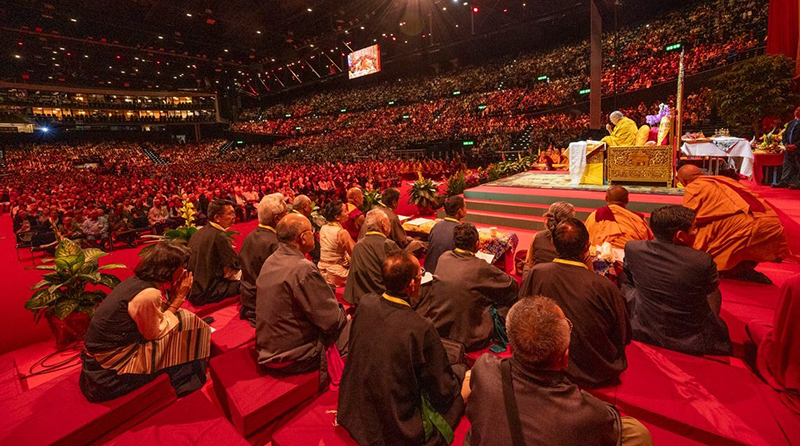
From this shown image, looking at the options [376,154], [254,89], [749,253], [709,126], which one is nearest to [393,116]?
[376,154]

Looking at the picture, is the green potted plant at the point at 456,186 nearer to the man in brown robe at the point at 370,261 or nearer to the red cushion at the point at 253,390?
the man in brown robe at the point at 370,261

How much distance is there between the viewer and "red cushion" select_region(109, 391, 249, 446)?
2.01m

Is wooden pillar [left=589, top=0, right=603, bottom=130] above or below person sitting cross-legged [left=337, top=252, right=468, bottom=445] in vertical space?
above

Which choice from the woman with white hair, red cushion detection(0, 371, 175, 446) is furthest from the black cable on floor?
the woman with white hair

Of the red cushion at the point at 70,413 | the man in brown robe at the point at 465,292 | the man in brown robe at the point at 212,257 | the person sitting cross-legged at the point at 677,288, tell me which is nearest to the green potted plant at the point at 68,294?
the man in brown robe at the point at 212,257

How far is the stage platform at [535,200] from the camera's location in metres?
5.79

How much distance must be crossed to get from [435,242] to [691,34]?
743 inches

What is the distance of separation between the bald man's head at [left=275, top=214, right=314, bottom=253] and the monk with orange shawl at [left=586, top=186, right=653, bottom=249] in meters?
2.90

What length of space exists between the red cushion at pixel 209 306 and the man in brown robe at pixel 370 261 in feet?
4.93

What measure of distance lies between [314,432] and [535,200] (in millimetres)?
5865

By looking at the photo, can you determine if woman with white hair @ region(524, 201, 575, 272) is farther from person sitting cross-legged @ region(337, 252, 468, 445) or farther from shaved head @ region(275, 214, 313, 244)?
shaved head @ region(275, 214, 313, 244)

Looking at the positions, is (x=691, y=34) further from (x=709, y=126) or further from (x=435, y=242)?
(x=435, y=242)

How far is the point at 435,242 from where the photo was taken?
373cm

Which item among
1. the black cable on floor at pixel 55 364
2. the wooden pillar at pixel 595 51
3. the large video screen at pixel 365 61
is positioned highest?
the large video screen at pixel 365 61
